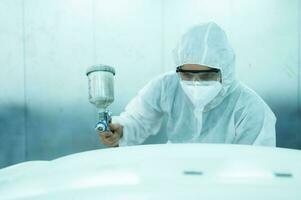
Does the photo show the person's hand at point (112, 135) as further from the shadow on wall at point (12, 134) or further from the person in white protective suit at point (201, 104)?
the shadow on wall at point (12, 134)

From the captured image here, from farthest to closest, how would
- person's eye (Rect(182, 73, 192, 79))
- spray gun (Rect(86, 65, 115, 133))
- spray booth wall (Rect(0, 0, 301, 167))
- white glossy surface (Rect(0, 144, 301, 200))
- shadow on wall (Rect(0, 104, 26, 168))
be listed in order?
shadow on wall (Rect(0, 104, 26, 168)), spray booth wall (Rect(0, 0, 301, 167)), person's eye (Rect(182, 73, 192, 79)), spray gun (Rect(86, 65, 115, 133)), white glossy surface (Rect(0, 144, 301, 200))

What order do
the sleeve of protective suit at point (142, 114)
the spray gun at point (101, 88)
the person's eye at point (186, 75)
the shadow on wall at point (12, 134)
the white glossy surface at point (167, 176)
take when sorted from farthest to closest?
the shadow on wall at point (12, 134) → the sleeve of protective suit at point (142, 114) → the person's eye at point (186, 75) → the spray gun at point (101, 88) → the white glossy surface at point (167, 176)

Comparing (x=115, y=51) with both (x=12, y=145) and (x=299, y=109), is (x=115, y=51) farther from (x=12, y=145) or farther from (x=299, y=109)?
(x=299, y=109)

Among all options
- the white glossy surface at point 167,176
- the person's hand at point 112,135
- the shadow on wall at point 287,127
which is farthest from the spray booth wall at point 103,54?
the white glossy surface at point 167,176

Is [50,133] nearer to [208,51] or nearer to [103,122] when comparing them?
[103,122]

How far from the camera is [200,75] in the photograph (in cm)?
126

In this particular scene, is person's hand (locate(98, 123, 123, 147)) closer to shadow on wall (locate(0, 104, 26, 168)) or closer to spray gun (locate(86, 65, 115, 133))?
spray gun (locate(86, 65, 115, 133))

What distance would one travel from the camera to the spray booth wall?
1777 millimetres

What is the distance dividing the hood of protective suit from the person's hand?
0.99 feet

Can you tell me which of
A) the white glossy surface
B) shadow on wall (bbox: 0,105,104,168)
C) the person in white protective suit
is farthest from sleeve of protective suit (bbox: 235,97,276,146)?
shadow on wall (bbox: 0,105,104,168)

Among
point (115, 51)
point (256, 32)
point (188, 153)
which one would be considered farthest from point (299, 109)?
point (188, 153)

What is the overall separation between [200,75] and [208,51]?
0.08 meters

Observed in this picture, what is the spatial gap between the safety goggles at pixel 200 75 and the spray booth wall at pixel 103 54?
0.53m

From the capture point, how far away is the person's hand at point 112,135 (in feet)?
4.20
